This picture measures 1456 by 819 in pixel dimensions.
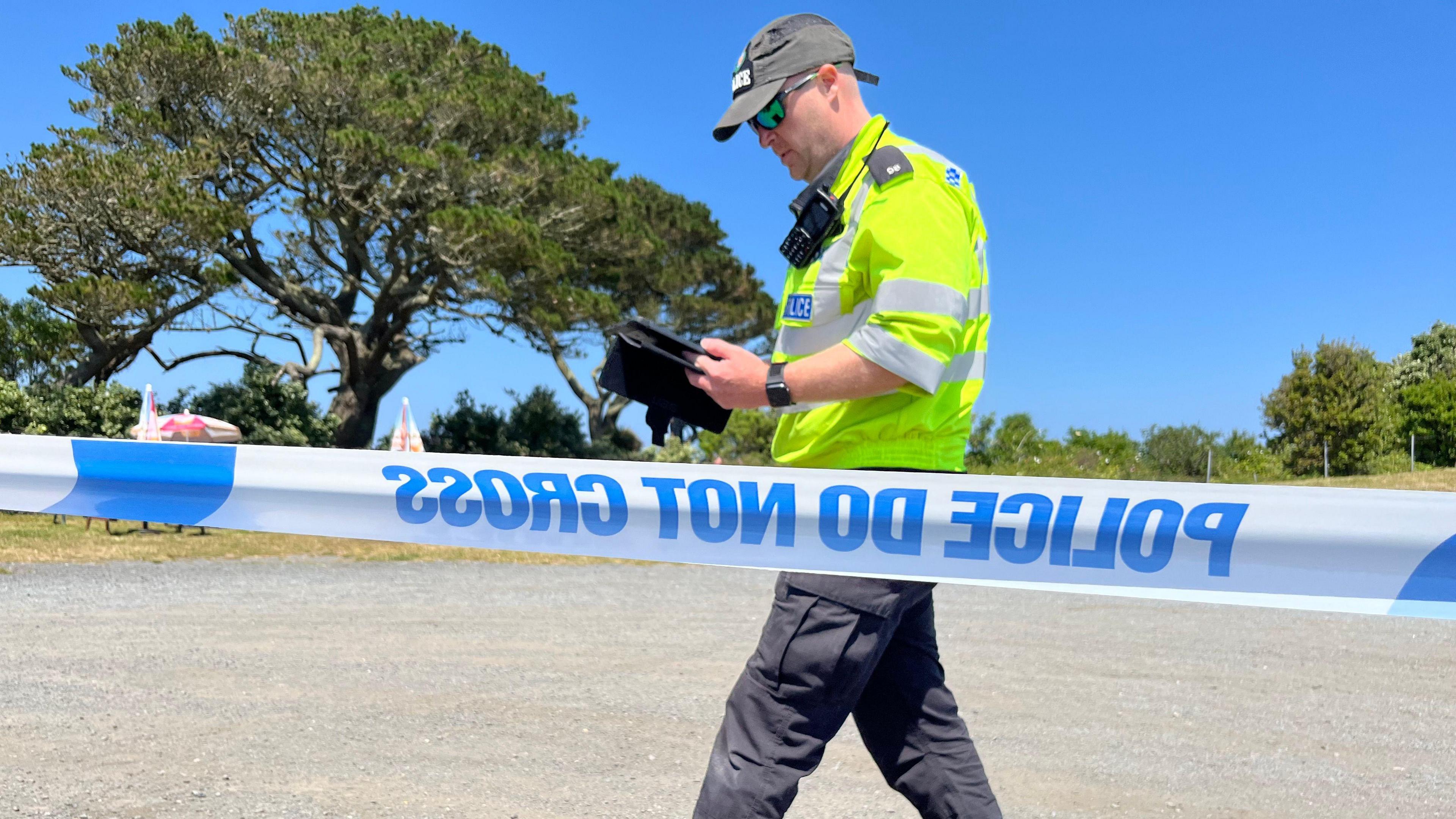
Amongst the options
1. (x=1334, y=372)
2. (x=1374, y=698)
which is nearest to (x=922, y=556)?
Answer: (x=1374, y=698)

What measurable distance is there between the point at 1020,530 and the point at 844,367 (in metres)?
0.49

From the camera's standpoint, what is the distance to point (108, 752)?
3826 millimetres

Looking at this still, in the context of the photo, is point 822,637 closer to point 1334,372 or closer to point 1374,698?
point 1374,698

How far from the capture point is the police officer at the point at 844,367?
1.80 meters

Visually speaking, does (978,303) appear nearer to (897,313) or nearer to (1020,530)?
(897,313)

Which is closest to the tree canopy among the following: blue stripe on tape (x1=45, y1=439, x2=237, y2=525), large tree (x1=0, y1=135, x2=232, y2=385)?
large tree (x1=0, y1=135, x2=232, y2=385)

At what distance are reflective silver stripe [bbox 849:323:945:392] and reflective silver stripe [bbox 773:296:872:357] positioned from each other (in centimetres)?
9

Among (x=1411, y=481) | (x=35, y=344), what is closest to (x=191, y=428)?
(x=35, y=344)

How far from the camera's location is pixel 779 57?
1.95 m

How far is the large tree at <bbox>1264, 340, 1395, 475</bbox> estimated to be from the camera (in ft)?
119

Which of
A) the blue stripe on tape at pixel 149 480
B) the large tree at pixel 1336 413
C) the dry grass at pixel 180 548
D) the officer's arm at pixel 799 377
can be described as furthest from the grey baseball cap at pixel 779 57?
the large tree at pixel 1336 413

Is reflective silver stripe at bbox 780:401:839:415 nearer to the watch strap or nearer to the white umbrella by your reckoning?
the watch strap

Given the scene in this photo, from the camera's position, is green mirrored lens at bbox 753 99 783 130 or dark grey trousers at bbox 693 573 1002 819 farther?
green mirrored lens at bbox 753 99 783 130

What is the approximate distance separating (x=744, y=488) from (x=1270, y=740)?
3.33 meters
